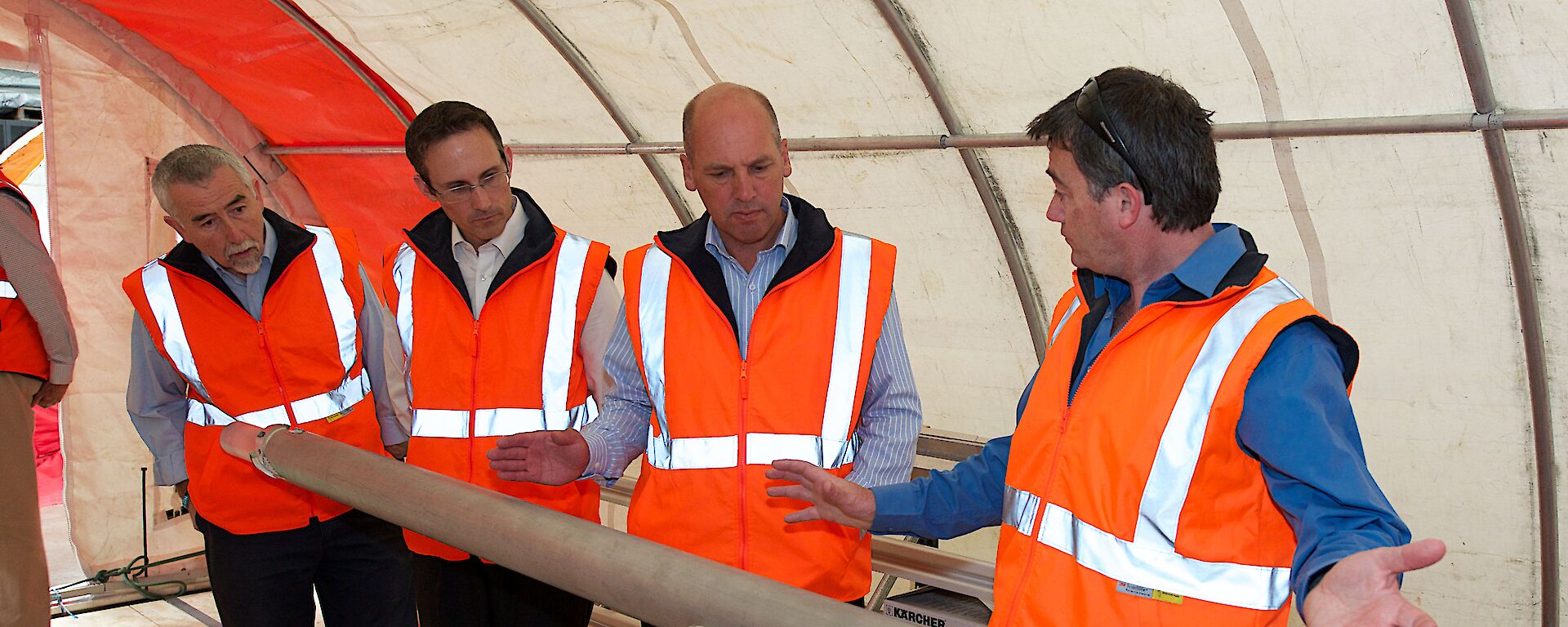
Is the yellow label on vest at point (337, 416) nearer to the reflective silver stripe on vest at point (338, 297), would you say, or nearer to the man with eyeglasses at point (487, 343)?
the reflective silver stripe on vest at point (338, 297)

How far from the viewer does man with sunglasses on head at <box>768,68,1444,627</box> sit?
1.36m

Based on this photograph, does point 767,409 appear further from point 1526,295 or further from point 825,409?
point 1526,295

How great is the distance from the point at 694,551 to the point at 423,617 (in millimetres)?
991

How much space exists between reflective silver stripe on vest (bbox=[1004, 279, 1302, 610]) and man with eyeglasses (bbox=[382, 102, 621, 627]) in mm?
1603

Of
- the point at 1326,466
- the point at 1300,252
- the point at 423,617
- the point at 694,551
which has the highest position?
the point at 1300,252

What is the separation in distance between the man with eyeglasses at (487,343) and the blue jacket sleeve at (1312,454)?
174 cm

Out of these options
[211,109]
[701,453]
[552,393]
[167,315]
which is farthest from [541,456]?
[211,109]

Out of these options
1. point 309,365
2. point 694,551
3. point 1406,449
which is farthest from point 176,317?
point 1406,449

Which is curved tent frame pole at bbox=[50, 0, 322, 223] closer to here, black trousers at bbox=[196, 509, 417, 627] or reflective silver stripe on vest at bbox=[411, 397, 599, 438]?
black trousers at bbox=[196, 509, 417, 627]

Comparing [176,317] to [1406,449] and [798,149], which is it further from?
[1406,449]

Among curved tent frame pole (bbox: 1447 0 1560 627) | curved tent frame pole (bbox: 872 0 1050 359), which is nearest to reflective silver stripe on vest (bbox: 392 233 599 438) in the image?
curved tent frame pole (bbox: 872 0 1050 359)

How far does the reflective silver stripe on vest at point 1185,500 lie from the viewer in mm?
1444

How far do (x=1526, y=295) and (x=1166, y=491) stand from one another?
90.0 inches

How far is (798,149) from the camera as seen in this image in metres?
4.64
